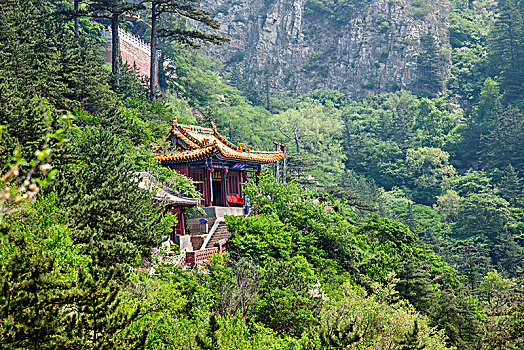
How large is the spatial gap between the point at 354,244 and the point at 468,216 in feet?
107

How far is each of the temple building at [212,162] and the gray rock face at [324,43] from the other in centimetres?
6291

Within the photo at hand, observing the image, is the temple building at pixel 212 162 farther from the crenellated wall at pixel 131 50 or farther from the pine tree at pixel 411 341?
the crenellated wall at pixel 131 50

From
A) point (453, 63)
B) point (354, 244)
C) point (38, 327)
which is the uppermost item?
point (453, 63)

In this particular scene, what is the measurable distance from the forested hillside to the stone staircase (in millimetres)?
682

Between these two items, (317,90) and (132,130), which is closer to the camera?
(132,130)

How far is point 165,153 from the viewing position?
25484mm

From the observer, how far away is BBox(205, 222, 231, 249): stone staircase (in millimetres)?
19406

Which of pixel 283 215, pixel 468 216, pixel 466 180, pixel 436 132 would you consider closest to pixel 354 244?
pixel 283 215

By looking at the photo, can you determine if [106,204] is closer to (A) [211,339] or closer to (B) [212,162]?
(A) [211,339]

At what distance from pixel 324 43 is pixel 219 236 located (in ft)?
276

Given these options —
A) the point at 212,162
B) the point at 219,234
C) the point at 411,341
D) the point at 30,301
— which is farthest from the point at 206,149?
the point at 30,301

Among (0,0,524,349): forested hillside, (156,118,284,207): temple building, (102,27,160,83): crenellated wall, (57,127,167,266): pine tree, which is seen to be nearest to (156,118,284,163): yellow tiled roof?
(156,118,284,207): temple building

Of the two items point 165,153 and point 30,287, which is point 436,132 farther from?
point 30,287

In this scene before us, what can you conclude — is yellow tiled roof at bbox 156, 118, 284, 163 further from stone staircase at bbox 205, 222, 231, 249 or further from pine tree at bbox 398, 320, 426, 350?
pine tree at bbox 398, 320, 426, 350
